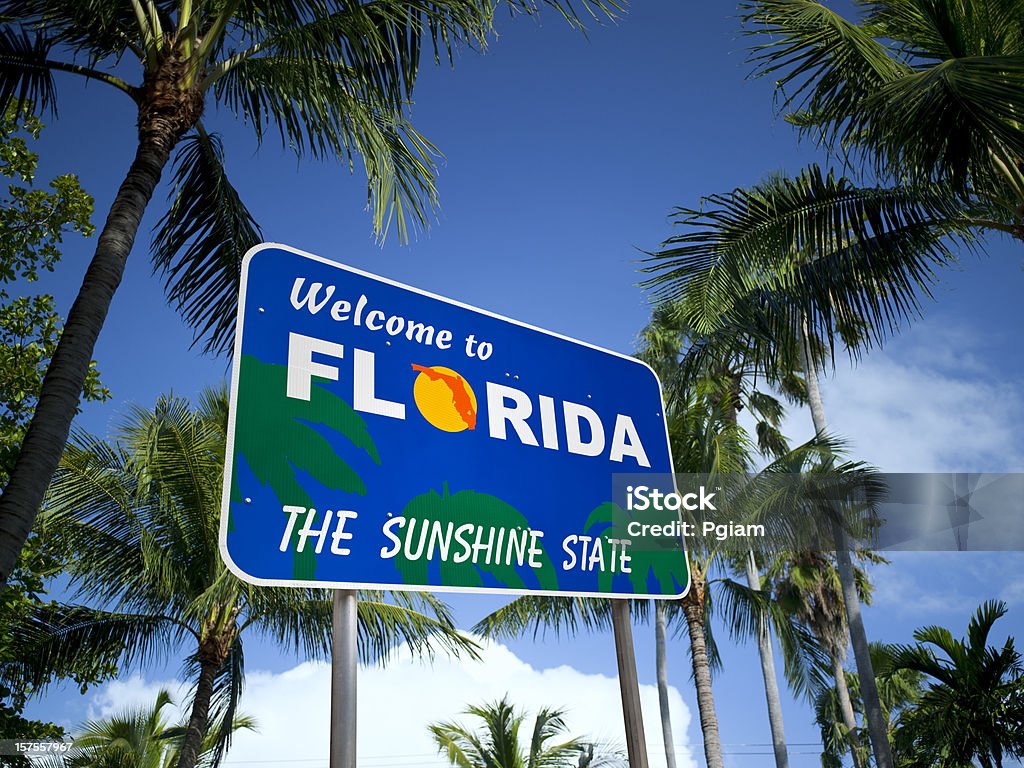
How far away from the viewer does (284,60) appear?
6.28 m

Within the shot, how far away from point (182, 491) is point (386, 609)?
3.73 m

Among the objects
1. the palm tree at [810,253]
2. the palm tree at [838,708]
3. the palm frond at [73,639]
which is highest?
the palm tree at [810,253]

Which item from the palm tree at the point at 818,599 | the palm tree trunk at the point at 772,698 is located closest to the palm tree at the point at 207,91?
the palm tree trunk at the point at 772,698

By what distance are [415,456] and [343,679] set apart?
0.42 meters

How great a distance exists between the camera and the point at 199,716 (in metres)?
12.5

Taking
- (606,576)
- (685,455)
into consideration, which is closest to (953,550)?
(606,576)

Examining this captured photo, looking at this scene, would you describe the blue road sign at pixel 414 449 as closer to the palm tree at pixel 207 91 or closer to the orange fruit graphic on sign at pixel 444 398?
the orange fruit graphic on sign at pixel 444 398

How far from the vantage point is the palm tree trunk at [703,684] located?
1569 cm

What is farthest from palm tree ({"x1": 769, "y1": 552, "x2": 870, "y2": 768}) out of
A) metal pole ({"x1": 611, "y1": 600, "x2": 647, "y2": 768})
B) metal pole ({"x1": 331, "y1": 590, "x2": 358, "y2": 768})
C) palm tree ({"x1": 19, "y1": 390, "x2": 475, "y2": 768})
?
metal pole ({"x1": 331, "y1": 590, "x2": 358, "y2": 768})

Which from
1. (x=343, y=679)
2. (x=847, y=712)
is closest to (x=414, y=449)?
(x=343, y=679)

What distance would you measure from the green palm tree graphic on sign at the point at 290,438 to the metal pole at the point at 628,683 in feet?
2.62
